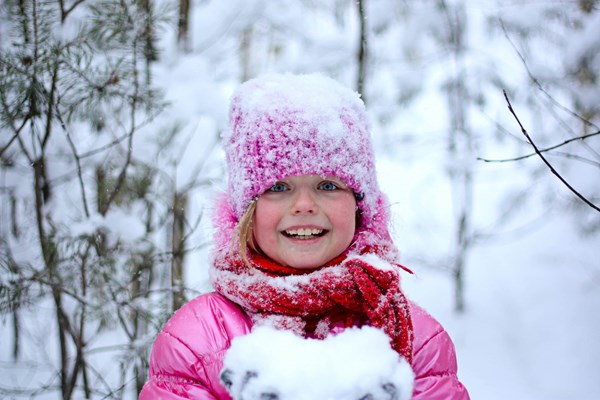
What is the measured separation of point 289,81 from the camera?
1638 millimetres

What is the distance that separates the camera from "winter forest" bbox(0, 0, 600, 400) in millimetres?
2371

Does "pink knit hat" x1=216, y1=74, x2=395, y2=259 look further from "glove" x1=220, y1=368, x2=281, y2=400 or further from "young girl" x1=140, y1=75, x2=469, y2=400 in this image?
"glove" x1=220, y1=368, x2=281, y2=400

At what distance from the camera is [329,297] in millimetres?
1468

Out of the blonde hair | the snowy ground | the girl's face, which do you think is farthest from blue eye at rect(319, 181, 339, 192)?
the snowy ground

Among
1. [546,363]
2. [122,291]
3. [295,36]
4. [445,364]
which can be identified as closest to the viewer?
[445,364]

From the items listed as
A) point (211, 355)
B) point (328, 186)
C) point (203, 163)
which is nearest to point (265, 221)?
point (328, 186)

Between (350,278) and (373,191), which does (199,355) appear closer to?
(350,278)

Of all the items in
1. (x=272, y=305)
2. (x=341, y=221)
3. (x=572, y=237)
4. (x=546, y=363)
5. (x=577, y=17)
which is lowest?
(x=546, y=363)

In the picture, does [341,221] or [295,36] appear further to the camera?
[295,36]

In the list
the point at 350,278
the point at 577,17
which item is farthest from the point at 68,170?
the point at 577,17

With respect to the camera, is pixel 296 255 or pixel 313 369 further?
pixel 296 255

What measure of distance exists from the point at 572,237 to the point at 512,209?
3047 mm

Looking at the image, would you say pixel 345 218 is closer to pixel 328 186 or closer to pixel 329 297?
pixel 328 186

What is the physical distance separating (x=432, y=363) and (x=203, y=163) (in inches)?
80.9
